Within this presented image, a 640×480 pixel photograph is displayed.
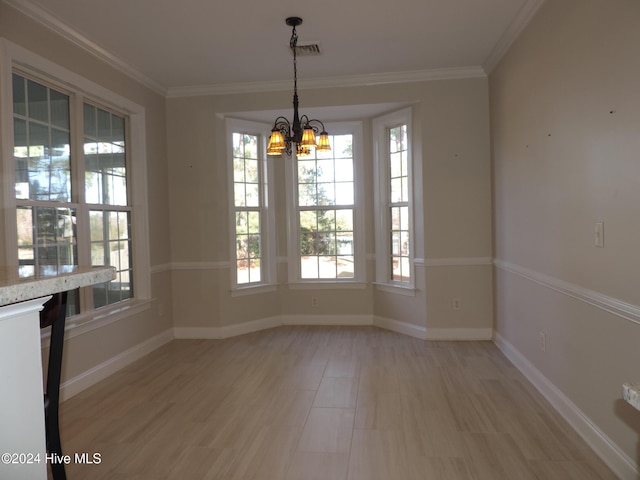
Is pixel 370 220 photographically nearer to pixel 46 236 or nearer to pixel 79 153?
pixel 79 153

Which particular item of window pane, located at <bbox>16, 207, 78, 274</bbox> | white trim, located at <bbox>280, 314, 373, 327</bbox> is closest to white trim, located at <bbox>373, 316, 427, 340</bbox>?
white trim, located at <bbox>280, 314, 373, 327</bbox>

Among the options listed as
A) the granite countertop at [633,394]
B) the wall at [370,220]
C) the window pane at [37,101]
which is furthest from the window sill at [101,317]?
the granite countertop at [633,394]

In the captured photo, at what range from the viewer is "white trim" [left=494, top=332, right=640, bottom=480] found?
7.08ft

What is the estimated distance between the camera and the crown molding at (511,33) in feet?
10.5

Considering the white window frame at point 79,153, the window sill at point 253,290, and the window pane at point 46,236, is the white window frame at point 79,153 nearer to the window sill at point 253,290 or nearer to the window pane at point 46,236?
the window pane at point 46,236

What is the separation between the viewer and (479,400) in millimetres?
3150

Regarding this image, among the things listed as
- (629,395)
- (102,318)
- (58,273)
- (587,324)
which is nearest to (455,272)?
(587,324)

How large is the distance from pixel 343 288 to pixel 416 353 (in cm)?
145

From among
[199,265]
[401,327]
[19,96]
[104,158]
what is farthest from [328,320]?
[19,96]

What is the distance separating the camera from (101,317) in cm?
381

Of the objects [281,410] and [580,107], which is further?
[281,410]

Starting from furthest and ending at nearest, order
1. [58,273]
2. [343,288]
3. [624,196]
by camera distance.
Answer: [343,288]
[624,196]
[58,273]

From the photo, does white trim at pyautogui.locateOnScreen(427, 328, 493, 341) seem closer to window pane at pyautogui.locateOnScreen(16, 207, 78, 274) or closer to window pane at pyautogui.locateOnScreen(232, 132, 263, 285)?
window pane at pyautogui.locateOnScreen(232, 132, 263, 285)

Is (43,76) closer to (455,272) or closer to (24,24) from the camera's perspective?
(24,24)
